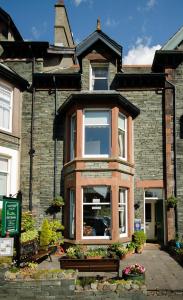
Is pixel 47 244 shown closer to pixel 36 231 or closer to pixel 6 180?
pixel 36 231

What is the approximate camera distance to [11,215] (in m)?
10.6

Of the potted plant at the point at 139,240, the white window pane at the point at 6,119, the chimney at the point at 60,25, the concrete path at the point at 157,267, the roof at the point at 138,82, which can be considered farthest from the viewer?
the chimney at the point at 60,25

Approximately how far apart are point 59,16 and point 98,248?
16372 millimetres

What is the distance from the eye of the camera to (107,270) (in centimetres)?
1105

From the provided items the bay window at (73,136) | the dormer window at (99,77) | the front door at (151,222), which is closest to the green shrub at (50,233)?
the bay window at (73,136)

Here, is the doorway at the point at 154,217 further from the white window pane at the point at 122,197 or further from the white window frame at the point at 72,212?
the white window frame at the point at 72,212

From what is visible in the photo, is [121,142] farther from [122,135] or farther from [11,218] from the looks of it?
[11,218]

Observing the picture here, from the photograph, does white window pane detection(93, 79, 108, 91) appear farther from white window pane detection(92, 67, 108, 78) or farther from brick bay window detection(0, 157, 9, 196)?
brick bay window detection(0, 157, 9, 196)

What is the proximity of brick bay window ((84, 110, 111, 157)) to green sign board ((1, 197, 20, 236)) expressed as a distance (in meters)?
6.44

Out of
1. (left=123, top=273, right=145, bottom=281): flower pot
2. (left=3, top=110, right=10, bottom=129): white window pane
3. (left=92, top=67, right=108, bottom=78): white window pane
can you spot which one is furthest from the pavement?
(left=92, top=67, right=108, bottom=78): white window pane

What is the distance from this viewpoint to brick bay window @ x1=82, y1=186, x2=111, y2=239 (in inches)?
628

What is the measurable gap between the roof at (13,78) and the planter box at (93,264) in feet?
31.8

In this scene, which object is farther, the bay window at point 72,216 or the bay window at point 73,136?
the bay window at point 73,136

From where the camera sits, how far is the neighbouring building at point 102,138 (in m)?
16.1
